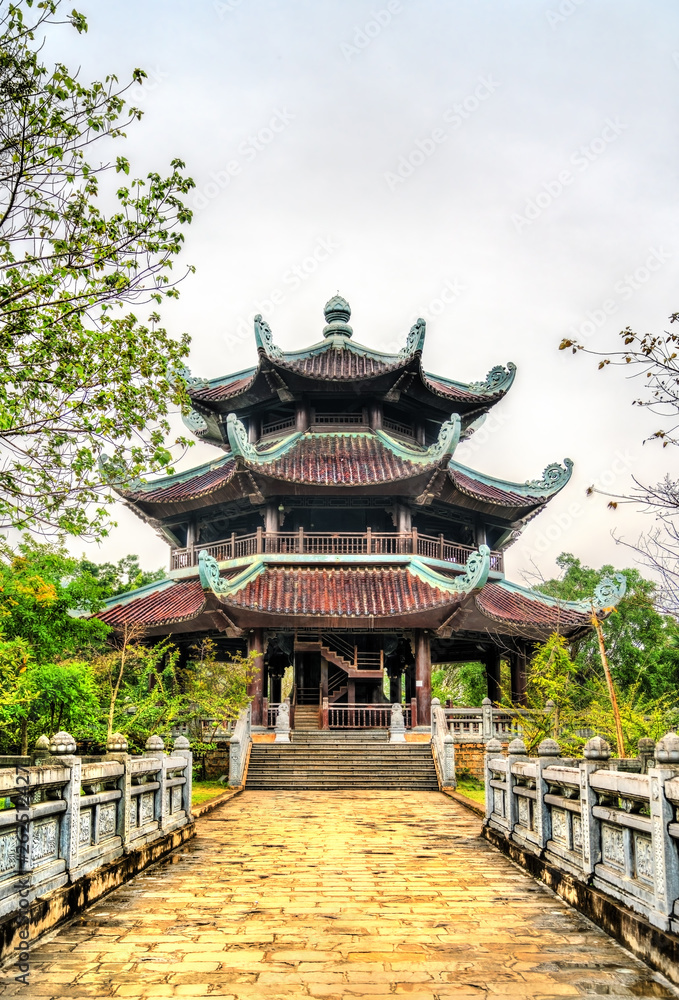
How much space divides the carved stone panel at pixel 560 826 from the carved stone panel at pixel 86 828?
448 centimetres

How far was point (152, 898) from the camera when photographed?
7.54 metres

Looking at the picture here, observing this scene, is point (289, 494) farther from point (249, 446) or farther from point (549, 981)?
point (549, 981)

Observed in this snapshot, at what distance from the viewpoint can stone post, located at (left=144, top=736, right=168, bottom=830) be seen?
10.2 meters

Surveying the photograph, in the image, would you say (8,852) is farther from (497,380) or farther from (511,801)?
(497,380)

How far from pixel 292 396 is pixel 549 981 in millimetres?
21607

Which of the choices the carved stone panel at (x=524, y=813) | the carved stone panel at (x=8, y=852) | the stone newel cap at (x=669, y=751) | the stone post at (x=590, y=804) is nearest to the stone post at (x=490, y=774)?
the carved stone panel at (x=524, y=813)

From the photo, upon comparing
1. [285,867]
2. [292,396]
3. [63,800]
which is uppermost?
[292,396]

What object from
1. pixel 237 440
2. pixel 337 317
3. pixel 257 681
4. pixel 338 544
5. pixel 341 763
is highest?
pixel 337 317

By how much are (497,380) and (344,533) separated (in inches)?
303

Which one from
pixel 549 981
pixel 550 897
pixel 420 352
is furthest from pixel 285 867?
pixel 420 352

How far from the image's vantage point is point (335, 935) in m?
6.20

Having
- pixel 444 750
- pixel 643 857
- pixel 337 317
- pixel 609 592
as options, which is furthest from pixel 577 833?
pixel 337 317

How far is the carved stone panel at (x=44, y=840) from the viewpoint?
6238 mm

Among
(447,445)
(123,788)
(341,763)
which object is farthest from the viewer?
(447,445)
